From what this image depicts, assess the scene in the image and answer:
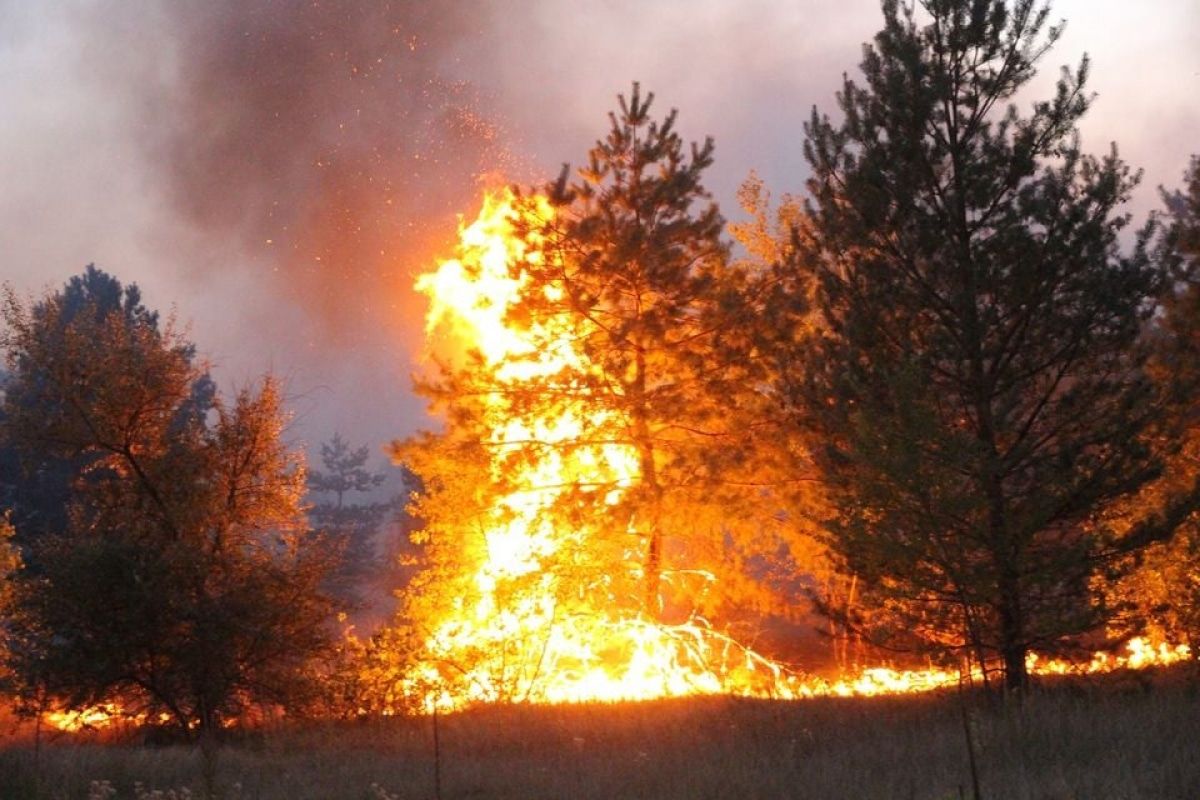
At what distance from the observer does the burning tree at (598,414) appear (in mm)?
20531

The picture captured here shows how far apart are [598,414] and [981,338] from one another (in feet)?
33.4

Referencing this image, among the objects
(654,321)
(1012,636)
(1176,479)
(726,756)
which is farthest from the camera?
(654,321)

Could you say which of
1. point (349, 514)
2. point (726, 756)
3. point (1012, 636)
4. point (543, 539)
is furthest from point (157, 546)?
point (349, 514)

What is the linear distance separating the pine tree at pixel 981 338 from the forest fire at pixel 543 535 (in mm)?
7360

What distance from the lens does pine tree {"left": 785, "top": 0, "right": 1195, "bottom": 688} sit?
37.9 ft

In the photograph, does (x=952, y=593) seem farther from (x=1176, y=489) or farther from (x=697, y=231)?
(x=697, y=231)

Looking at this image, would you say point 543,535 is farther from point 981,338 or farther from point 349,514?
point 349,514

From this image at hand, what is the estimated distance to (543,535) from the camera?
21.0m

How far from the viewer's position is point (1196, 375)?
40.0ft

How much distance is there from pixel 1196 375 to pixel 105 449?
1698cm

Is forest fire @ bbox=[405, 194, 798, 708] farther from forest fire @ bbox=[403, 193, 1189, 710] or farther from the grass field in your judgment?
the grass field

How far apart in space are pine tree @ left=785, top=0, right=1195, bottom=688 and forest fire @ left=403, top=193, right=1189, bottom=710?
736 cm

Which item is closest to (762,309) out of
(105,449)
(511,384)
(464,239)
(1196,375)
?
(511,384)

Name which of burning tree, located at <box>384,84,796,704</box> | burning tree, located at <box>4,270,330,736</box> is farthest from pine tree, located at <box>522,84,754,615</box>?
burning tree, located at <box>4,270,330,736</box>
